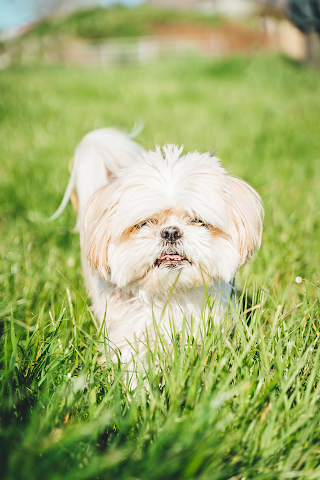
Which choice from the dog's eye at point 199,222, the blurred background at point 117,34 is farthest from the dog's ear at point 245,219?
the blurred background at point 117,34

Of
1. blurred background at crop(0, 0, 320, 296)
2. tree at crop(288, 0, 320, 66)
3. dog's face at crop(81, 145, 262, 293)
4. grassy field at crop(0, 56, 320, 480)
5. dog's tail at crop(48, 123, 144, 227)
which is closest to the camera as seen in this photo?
grassy field at crop(0, 56, 320, 480)

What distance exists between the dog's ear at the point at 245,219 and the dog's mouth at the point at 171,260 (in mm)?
274

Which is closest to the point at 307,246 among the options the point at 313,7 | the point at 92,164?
the point at 92,164

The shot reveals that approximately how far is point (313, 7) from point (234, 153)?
9.10 m

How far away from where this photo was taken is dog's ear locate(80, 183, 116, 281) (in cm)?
163

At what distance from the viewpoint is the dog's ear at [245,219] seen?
64.8 inches

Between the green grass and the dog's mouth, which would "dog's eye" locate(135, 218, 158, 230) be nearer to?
the dog's mouth

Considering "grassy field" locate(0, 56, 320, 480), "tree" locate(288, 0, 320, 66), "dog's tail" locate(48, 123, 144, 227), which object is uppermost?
"tree" locate(288, 0, 320, 66)

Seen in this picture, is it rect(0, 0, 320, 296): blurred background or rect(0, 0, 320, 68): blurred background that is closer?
rect(0, 0, 320, 296): blurred background

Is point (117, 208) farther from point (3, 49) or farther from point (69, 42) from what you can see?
point (69, 42)

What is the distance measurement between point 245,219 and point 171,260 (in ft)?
1.30

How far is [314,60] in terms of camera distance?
1373cm

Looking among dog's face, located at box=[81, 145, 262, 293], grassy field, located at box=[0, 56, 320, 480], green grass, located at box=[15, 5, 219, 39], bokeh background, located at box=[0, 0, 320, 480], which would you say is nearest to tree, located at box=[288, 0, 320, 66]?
bokeh background, located at box=[0, 0, 320, 480]

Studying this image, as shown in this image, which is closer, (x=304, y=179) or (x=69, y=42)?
(x=304, y=179)
